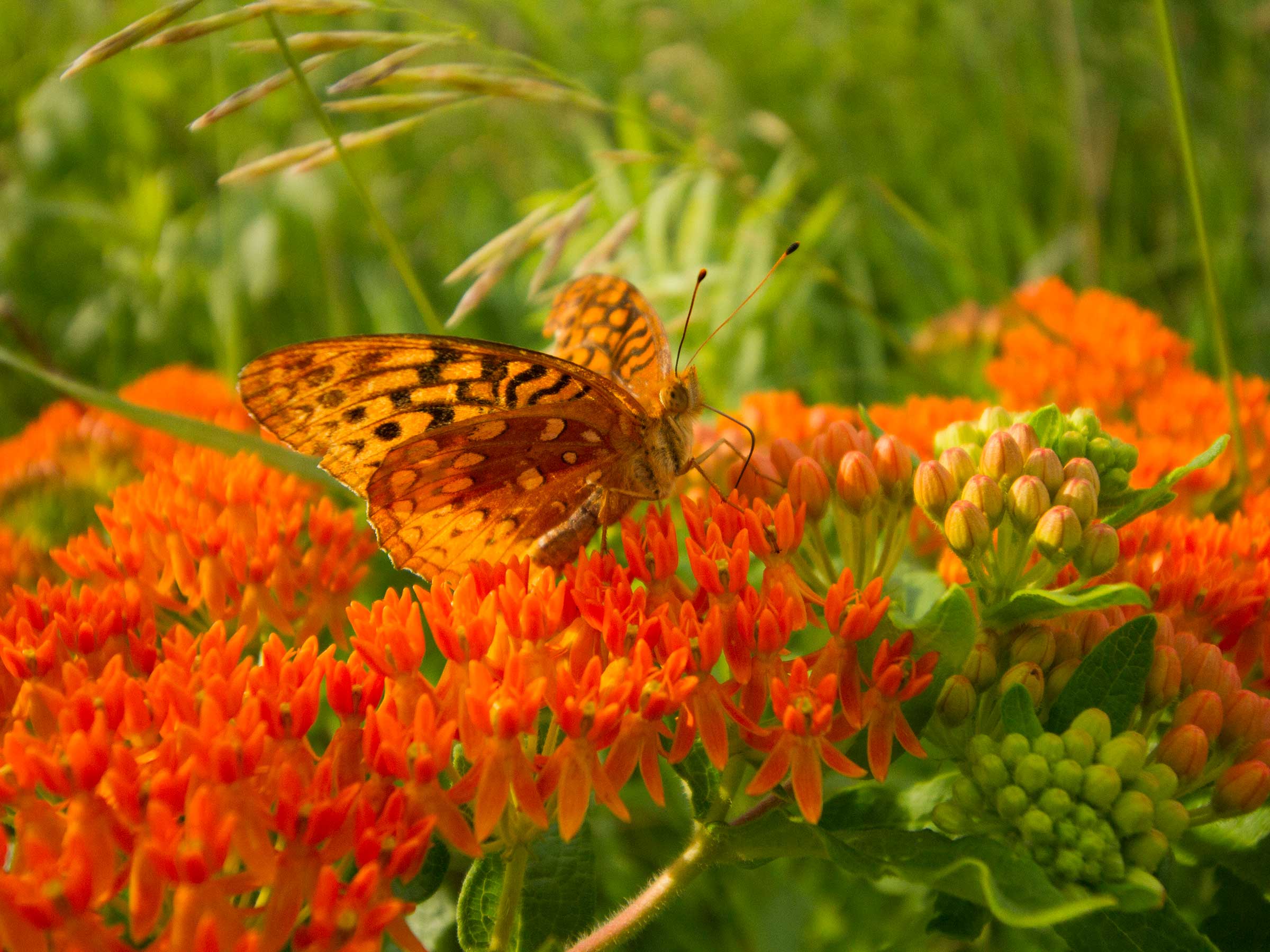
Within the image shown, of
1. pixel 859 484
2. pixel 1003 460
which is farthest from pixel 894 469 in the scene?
pixel 1003 460

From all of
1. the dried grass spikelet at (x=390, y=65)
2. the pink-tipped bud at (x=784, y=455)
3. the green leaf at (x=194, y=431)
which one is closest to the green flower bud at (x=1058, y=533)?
the pink-tipped bud at (x=784, y=455)

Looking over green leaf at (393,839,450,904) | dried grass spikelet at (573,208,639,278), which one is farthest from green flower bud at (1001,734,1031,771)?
dried grass spikelet at (573,208,639,278)

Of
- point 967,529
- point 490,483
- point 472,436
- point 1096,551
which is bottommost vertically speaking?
point 1096,551

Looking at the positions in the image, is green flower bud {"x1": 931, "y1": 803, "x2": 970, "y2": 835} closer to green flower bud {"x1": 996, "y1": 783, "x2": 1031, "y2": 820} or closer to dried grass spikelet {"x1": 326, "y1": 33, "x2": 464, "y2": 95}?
green flower bud {"x1": 996, "y1": 783, "x2": 1031, "y2": 820}

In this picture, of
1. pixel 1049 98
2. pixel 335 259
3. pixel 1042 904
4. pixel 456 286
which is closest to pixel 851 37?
pixel 1049 98

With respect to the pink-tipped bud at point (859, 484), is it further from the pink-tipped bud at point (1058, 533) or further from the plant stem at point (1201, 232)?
the plant stem at point (1201, 232)

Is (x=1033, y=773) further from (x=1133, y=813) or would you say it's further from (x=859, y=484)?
(x=859, y=484)

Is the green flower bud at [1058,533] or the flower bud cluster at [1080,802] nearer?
the flower bud cluster at [1080,802]
